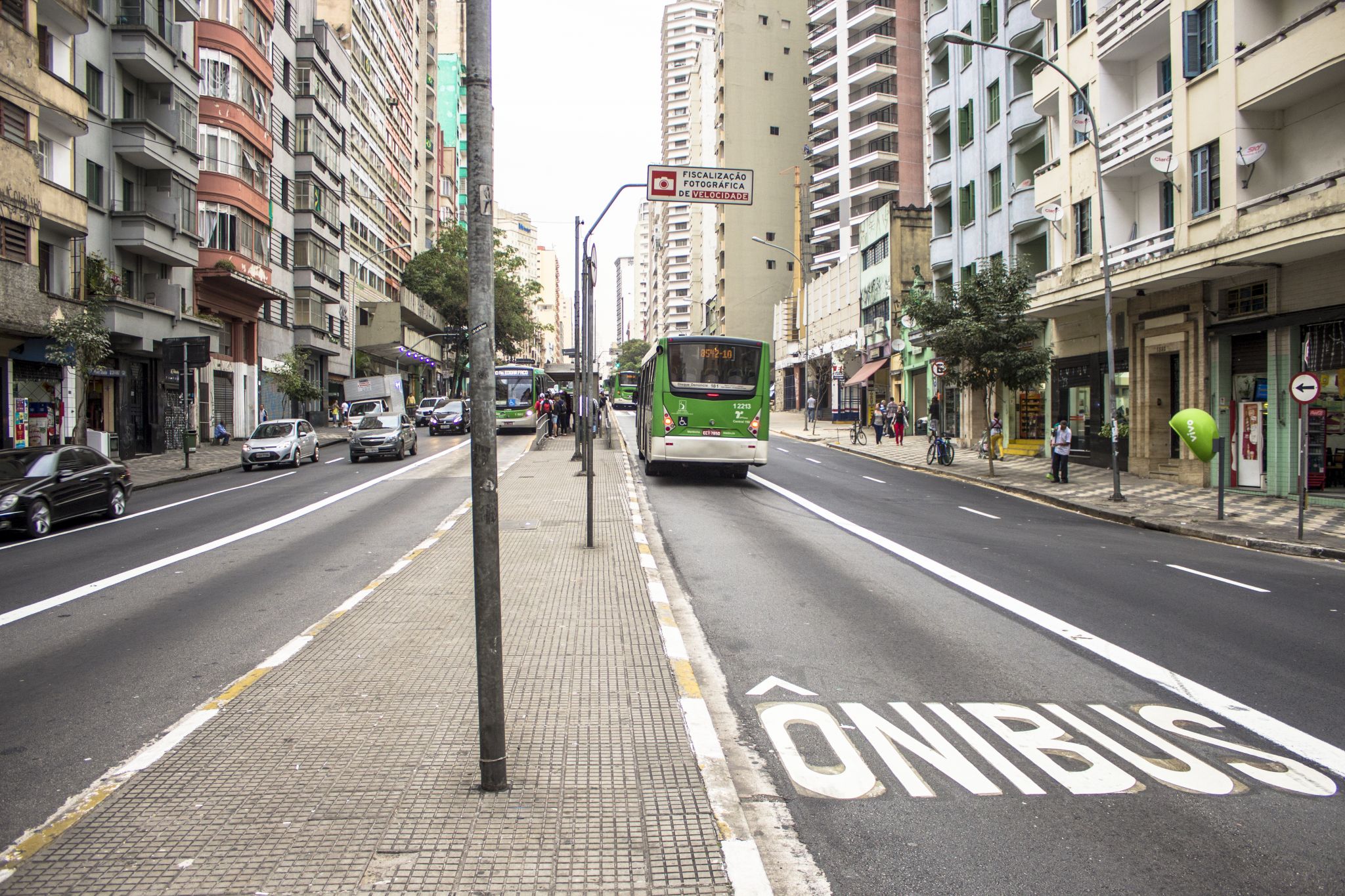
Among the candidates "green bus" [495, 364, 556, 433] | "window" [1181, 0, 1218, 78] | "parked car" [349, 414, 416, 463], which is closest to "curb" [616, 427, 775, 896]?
"window" [1181, 0, 1218, 78]

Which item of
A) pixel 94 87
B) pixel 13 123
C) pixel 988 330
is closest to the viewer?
pixel 13 123

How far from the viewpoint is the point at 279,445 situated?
2769 centimetres

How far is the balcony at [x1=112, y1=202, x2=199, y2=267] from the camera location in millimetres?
28812

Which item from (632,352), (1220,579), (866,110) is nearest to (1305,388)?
(1220,579)

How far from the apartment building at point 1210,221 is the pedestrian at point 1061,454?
107 inches

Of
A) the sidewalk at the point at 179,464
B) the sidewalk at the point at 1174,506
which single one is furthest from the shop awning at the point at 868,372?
the sidewalk at the point at 179,464

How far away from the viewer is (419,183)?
270ft

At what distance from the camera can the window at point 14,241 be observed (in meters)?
21.9

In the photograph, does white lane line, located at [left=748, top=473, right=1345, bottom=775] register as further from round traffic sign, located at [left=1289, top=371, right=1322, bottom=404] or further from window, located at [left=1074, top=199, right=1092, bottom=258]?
window, located at [left=1074, top=199, right=1092, bottom=258]

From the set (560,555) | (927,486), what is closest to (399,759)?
(560,555)

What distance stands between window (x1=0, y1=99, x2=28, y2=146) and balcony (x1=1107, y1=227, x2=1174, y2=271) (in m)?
27.1

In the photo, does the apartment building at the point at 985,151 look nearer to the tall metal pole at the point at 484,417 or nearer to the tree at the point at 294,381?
the tall metal pole at the point at 484,417

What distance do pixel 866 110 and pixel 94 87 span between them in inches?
1967

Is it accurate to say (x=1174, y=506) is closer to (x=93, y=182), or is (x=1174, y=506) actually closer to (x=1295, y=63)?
(x=1295, y=63)
